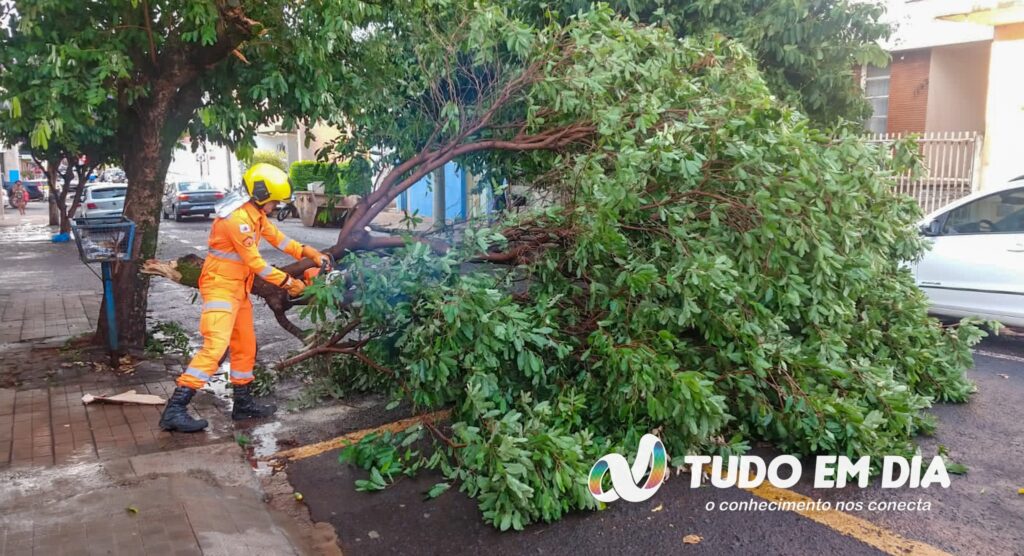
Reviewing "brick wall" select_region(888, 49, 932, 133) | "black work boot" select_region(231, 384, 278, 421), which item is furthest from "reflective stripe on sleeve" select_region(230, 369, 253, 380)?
"brick wall" select_region(888, 49, 932, 133)

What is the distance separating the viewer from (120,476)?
172 inches

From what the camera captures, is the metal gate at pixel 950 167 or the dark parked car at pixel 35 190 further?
the dark parked car at pixel 35 190

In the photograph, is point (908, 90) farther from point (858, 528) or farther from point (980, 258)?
point (858, 528)

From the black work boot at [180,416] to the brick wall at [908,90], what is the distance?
1428cm

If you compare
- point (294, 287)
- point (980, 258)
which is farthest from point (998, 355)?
point (294, 287)

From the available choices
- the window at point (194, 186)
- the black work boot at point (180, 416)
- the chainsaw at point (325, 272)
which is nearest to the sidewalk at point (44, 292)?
the black work boot at point (180, 416)

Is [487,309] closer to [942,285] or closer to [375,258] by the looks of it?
[375,258]

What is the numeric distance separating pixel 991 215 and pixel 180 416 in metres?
7.39

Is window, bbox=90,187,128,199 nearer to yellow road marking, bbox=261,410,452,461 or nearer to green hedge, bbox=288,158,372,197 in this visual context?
green hedge, bbox=288,158,372,197

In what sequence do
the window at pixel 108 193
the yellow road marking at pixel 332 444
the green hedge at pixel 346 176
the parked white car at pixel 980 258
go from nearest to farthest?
1. the yellow road marking at pixel 332 444
2. the green hedge at pixel 346 176
3. the parked white car at pixel 980 258
4. the window at pixel 108 193

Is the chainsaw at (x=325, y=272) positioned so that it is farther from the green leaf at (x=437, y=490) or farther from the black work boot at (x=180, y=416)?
the green leaf at (x=437, y=490)

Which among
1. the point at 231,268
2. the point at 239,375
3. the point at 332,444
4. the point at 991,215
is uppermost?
the point at 991,215

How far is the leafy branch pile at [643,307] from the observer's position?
418 centimetres

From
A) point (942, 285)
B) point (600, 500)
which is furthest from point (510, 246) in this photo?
point (942, 285)
